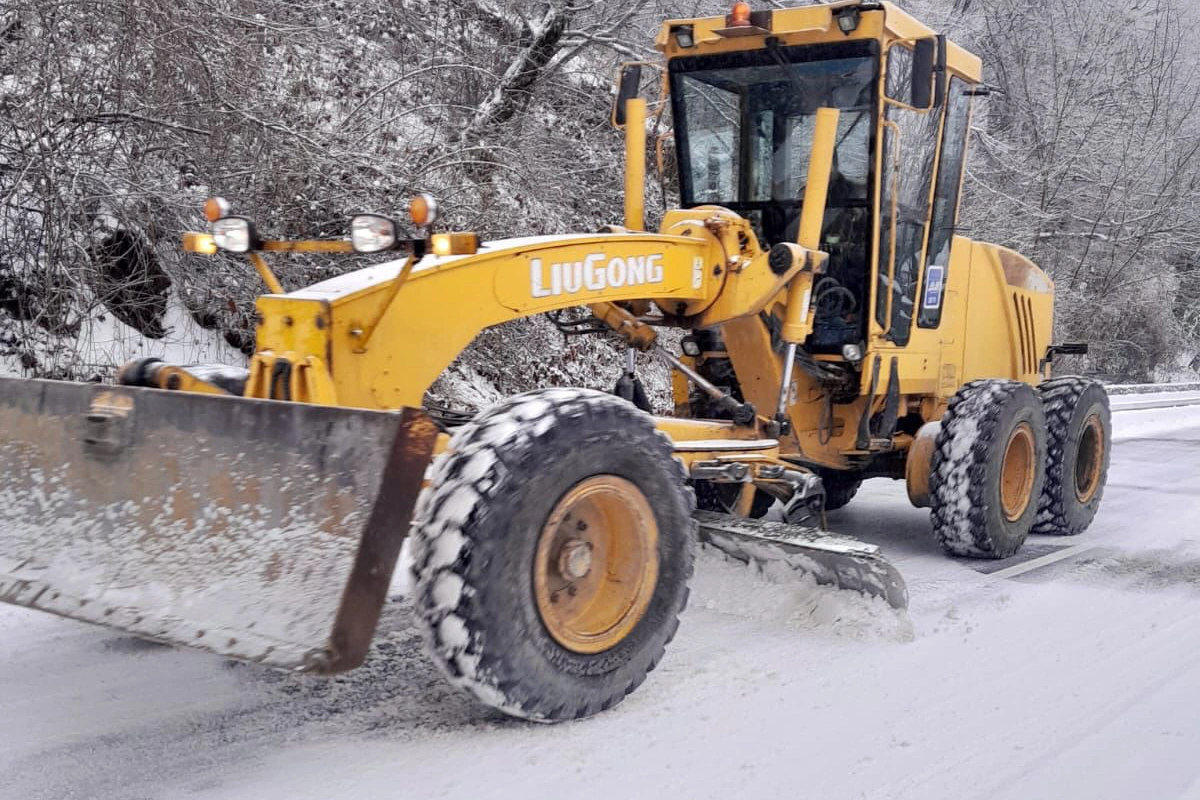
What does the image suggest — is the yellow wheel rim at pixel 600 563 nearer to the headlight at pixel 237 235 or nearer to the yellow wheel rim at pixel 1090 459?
the headlight at pixel 237 235

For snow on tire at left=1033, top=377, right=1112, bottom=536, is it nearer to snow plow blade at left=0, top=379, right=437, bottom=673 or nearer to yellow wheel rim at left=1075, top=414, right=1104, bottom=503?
yellow wheel rim at left=1075, top=414, right=1104, bottom=503

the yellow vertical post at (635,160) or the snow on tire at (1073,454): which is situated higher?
the yellow vertical post at (635,160)

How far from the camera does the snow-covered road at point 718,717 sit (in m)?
3.17

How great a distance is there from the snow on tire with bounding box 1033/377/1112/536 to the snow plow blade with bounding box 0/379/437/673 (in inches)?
202

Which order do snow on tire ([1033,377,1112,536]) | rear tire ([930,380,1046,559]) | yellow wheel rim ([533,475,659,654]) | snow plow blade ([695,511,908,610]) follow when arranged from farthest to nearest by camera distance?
snow on tire ([1033,377,1112,536]), rear tire ([930,380,1046,559]), snow plow blade ([695,511,908,610]), yellow wheel rim ([533,475,659,654])

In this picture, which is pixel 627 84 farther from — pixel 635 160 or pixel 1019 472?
pixel 1019 472

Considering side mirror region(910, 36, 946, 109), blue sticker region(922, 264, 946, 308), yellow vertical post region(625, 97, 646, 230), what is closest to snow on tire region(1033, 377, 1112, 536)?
blue sticker region(922, 264, 946, 308)

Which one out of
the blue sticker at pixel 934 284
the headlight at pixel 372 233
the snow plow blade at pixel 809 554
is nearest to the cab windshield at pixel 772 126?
the blue sticker at pixel 934 284

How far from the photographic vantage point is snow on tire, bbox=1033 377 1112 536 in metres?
7.04

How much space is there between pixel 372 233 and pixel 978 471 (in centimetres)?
375

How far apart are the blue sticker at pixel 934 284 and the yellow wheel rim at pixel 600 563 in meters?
3.43

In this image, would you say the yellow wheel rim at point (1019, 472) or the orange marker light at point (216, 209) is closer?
the orange marker light at point (216, 209)

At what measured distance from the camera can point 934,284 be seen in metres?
6.70

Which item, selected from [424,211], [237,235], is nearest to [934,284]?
[424,211]
